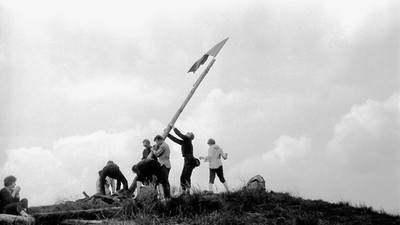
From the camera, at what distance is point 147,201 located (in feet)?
33.2

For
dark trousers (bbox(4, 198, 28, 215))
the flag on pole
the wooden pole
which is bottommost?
dark trousers (bbox(4, 198, 28, 215))

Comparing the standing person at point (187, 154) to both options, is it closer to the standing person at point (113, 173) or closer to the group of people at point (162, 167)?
the group of people at point (162, 167)

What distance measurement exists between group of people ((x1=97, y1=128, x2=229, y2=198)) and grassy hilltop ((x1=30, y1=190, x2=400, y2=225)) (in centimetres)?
72

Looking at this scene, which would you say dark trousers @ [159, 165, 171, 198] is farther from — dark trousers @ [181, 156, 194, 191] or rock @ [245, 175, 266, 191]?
rock @ [245, 175, 266, 191]

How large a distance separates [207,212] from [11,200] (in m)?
3.82

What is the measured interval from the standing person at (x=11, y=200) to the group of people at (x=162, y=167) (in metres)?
2.37

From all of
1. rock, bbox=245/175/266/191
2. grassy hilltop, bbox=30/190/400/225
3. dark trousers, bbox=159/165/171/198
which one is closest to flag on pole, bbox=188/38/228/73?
rock, bbox=245/175/266/191

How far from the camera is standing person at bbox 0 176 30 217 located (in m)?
9.70

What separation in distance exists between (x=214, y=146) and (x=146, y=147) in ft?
5.98

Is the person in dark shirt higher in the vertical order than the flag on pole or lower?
lower

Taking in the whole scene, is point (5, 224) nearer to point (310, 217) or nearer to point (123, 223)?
point (123, 223)

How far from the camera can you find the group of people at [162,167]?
431 inches

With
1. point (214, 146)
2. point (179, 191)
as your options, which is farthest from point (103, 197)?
point (214, 146)

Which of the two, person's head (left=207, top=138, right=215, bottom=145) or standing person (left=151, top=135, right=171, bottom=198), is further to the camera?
person's head (left=207, top=138, right=215, bottom=145)
